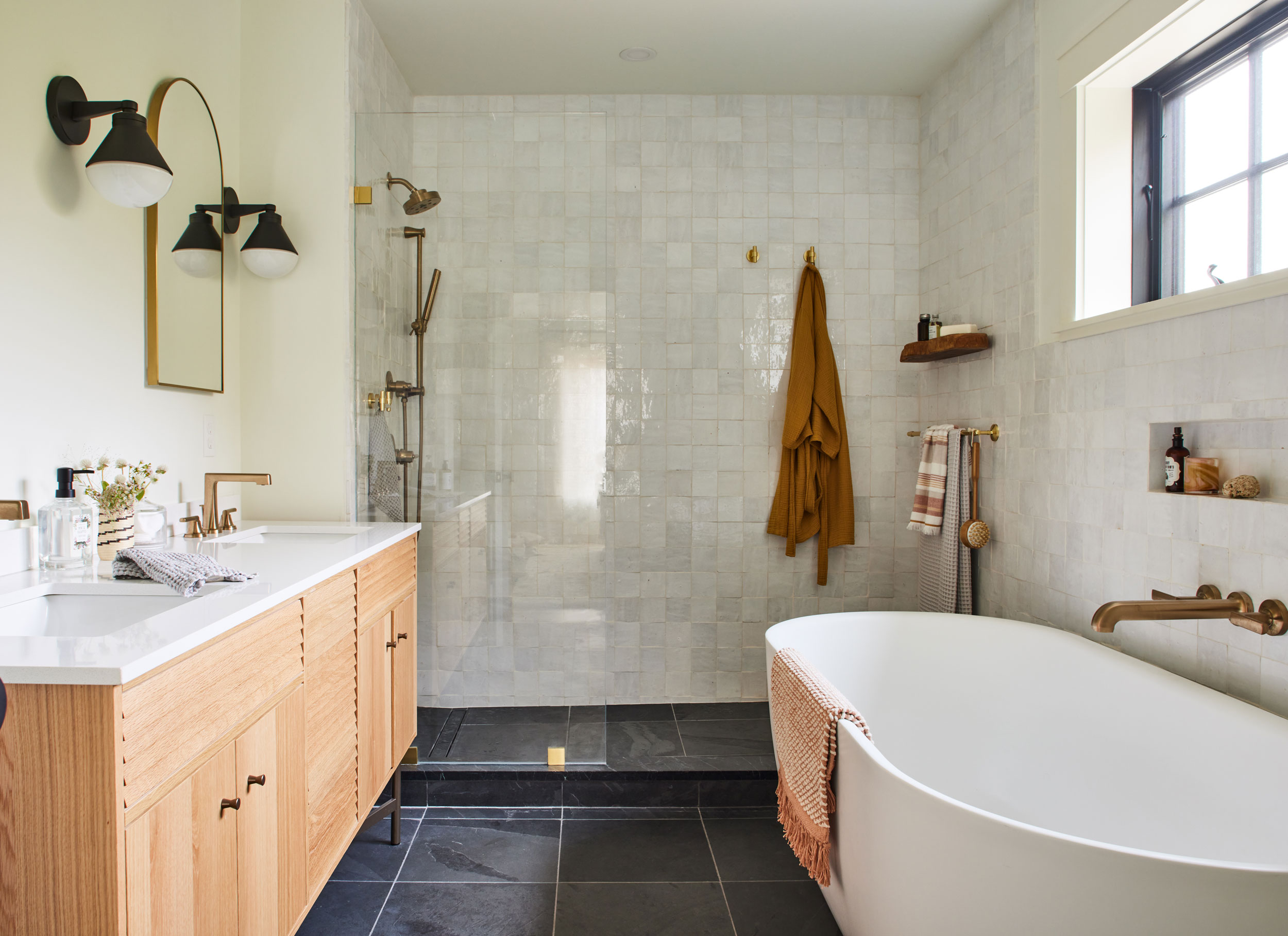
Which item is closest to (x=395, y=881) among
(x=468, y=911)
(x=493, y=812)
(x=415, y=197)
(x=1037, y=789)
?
(x=468, y=911)

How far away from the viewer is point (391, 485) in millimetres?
2309

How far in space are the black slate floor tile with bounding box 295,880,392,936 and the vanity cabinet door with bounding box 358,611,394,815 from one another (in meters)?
0.26

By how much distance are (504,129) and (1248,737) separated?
242cm

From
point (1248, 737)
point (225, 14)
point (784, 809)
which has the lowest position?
point (784, 809)

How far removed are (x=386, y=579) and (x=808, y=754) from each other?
1190 millimetres

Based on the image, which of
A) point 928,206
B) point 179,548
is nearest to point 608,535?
point 179,548

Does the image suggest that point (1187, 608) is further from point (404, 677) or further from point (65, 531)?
point (65, 531)

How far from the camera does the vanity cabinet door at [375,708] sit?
1.76 meters

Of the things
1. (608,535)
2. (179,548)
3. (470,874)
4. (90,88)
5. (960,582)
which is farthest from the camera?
(960,582)

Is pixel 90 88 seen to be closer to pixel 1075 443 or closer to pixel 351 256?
pixel 351 256

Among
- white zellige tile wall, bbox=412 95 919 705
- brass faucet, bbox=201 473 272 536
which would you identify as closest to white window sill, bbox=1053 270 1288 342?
white zellige tile wall, bbox=412 95 919 705

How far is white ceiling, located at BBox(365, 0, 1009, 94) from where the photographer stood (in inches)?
94.7

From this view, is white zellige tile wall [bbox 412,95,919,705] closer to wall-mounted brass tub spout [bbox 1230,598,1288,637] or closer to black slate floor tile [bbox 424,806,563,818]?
black slate floor tile [bbox 424,806,563,818]

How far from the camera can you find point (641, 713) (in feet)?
9.25
